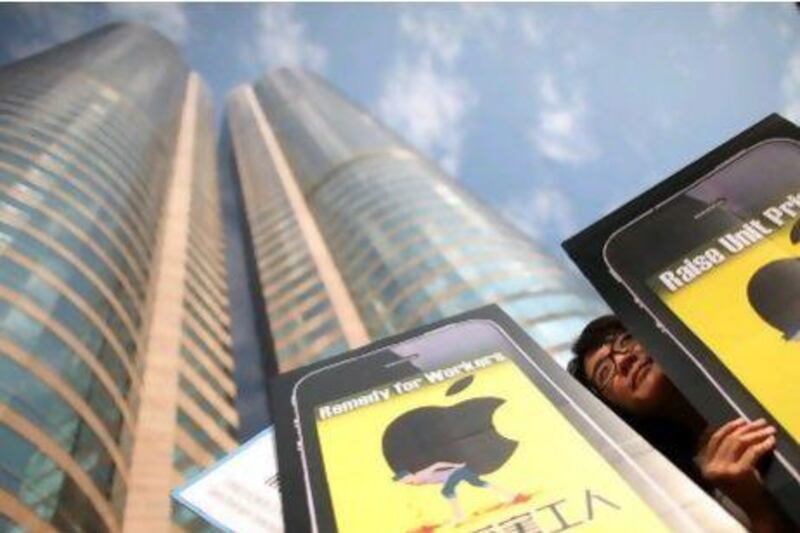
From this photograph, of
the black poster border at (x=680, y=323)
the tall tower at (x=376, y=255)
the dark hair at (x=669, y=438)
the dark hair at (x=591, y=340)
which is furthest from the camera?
the tall tower at (x=376, y=255)

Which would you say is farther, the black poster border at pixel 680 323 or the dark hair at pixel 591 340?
the dark hair at pixel 591 340

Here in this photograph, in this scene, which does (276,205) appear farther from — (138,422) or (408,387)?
(408,387)

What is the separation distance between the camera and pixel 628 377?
3658 millimetres

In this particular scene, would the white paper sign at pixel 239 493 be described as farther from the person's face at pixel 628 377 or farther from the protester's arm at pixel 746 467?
the protester's arm at pixel 746 467

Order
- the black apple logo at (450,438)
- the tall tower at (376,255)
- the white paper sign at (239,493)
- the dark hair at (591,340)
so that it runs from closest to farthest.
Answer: the black apple logo at (450,438) → the dark hair at (591,340) → the white paper sign at (239,493) → the tall tower at (376,255)

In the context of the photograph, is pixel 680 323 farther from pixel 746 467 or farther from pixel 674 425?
pixel 674 425

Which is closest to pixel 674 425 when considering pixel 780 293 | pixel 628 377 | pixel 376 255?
pixel 628 377

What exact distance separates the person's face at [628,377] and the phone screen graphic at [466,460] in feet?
1.74

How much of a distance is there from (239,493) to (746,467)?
3241mm

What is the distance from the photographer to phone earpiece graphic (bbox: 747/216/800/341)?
102 inches

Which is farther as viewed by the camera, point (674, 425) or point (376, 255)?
point (376, 255)

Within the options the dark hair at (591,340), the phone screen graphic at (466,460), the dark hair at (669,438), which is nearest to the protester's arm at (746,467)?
the phone screen graphic at (466,460)

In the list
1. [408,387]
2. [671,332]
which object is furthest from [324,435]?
[671,332]

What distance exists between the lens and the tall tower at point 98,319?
24938 millimetres
